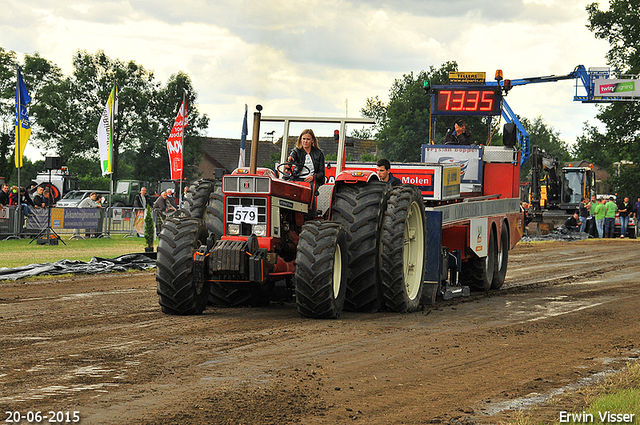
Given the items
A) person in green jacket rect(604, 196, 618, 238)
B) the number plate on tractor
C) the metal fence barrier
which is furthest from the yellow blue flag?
person in green jacket rect(604, 196, 618, 238)

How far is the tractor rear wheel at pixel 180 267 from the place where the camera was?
8867mm

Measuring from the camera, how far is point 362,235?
9477 mm

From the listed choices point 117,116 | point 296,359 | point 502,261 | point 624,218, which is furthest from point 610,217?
point 117,116

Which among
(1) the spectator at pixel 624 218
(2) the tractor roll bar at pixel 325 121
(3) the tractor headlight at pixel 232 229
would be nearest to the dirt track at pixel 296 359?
(3) the tractor headlight at pixel 232 229

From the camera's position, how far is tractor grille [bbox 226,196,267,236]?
902 cm

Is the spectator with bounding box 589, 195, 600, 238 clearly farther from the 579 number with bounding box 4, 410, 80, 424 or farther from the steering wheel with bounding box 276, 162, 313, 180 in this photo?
the 579 number with bounding box 4, 410, 80, 424

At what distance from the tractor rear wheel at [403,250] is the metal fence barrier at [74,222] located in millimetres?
14193

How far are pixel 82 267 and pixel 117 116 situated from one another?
50.7 metres

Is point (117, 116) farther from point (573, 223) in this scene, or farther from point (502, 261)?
point (502, 261)

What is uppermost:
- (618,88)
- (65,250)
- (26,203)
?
(618,88)

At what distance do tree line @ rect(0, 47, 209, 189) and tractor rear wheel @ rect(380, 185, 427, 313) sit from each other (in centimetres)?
5446

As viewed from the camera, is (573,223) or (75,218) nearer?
(75,218)

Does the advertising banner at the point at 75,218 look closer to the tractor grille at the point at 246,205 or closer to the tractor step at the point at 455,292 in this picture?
the tractor step at the point at 455,292

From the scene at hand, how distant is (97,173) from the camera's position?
6675 centimetres
